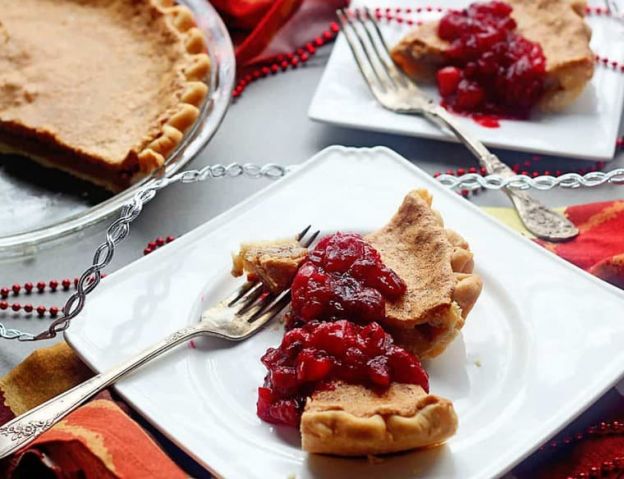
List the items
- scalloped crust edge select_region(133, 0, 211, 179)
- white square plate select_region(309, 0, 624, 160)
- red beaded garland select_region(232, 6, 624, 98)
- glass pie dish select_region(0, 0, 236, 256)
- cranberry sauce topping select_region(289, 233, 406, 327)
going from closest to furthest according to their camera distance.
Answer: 1. cranberry sauce topping select_region(289, 233, 406, 327)
2. glass pie dish select_region(0, 0, 236, 256)
3. scalloped crust edge select_region(133, 0, 211, 179)
4. white square plate select_region(309, 0, 624, 160)
5. red beaded garland select_region(232, 6, 624, 98)

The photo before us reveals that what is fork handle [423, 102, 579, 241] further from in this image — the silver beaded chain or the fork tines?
the fork tines

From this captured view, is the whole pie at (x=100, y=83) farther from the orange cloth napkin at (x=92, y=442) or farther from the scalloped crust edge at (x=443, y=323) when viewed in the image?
the scalloped crust edge at (x=443, y=323)

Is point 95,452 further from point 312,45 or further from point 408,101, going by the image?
point 312,45

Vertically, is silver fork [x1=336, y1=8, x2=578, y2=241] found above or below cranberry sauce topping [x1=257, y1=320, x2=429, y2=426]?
below

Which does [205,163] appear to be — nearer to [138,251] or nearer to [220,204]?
[220,204]

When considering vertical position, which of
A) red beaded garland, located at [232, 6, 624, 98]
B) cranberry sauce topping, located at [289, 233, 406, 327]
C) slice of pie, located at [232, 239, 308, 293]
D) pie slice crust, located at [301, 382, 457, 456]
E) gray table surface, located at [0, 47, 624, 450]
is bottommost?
gray table surface, located at [0, 47, 624, 450]

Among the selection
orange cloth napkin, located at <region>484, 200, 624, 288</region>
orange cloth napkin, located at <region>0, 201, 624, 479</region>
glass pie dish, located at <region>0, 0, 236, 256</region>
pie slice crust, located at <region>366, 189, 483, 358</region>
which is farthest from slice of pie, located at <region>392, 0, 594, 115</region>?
orange cloth napkin, located at <region>0, 201, 624, 479</region>

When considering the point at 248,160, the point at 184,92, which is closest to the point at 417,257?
the point at 248,160

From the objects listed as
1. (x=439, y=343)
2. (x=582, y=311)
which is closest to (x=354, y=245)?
(x=439, y=343)
